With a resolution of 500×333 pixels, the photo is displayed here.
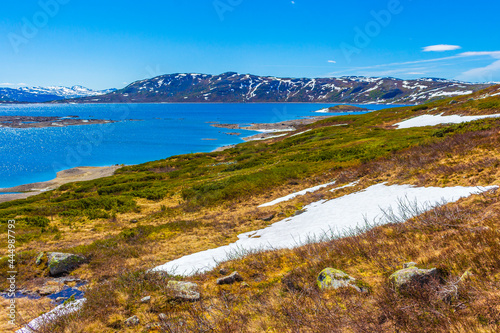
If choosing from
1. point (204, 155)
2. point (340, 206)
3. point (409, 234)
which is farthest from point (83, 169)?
Answer: point (409, 234)

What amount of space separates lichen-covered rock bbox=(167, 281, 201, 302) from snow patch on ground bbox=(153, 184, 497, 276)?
244cm

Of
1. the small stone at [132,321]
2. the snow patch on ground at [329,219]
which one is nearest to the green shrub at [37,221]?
the snow patch on ground at [329,219]

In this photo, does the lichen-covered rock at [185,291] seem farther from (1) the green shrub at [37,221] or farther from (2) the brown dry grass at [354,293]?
(1) the green shrub at [37,221]

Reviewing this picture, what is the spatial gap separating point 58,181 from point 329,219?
60665mm

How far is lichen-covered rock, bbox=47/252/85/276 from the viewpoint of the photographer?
38.2 ft

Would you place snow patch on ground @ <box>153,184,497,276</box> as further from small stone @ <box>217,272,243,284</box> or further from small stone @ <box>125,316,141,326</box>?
small stone @ <box>125,316,141,326</box>

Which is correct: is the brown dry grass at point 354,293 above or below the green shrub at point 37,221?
above

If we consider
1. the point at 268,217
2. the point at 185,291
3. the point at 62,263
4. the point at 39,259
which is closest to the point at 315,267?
the point at 185,291

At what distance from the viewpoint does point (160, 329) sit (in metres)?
5.34

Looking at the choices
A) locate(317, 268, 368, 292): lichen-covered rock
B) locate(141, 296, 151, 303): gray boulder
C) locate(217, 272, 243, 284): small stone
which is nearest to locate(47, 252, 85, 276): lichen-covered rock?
locate(141, 296, 151, 303): gray boulder

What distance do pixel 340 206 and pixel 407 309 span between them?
11.3 meters

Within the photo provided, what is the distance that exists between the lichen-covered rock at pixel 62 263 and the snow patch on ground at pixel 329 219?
14.8 ft

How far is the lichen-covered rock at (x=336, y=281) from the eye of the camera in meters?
5.49

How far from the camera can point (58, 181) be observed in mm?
54031
